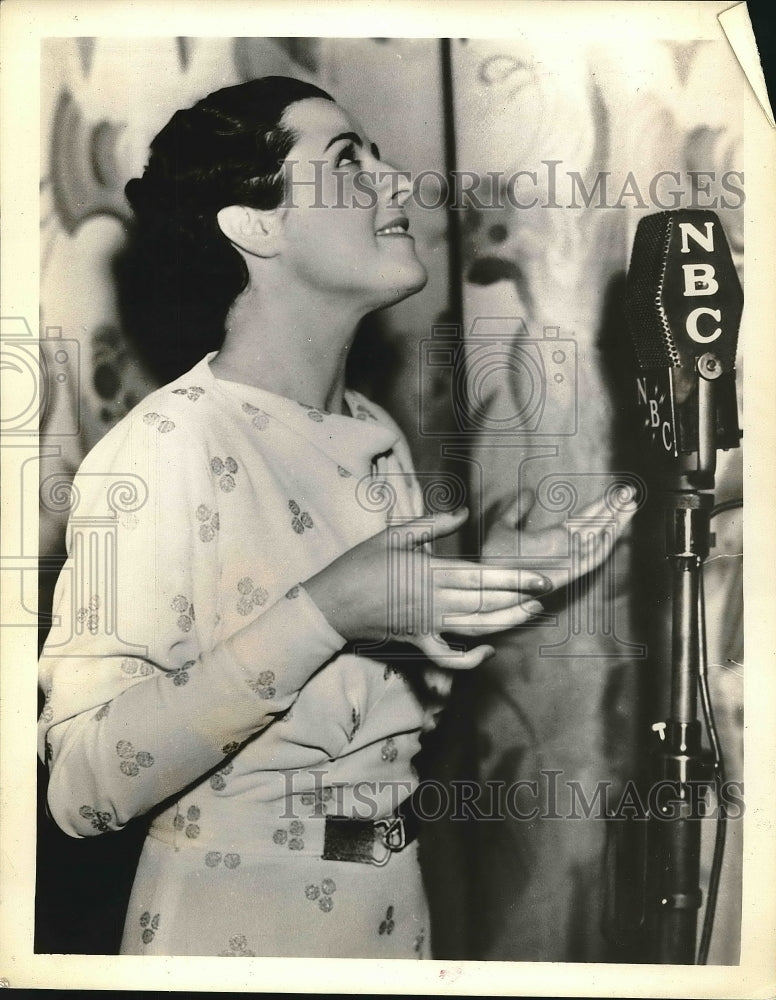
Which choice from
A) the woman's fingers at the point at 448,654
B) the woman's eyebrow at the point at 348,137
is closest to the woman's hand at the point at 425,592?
the woman's fingers at the point at 448,654

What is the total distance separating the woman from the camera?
1.34m

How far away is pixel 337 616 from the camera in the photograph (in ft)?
4.40

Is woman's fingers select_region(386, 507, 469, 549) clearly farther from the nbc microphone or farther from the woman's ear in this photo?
the woman's ear

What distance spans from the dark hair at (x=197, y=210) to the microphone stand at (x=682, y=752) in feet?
2.18

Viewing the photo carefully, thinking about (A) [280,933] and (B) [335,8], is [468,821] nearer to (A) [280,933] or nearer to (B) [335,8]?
(A) [280,933]

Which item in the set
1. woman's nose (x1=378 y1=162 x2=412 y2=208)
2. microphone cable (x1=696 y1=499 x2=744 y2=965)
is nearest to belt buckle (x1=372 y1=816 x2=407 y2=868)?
microphone cable (x1=696 y1=499 x2=744 y2=965)

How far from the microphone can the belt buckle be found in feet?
2.00

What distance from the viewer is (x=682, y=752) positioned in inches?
54.7

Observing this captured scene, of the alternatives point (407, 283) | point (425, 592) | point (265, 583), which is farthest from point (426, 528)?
point (407, 283)

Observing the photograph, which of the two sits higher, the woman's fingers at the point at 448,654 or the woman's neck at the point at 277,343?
the woman's neck at the point at 277,343

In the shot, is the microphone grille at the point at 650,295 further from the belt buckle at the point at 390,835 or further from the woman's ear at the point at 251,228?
the belt buckle at the point at 390,835

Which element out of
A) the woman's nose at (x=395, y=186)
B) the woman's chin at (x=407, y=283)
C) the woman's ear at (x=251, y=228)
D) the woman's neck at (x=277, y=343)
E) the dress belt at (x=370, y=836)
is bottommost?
the dress belt at (x=370, y=836)

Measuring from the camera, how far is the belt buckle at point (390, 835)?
4.47 feet

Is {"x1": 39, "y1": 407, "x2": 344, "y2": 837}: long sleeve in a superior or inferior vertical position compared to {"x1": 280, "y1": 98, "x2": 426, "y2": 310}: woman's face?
inferior
